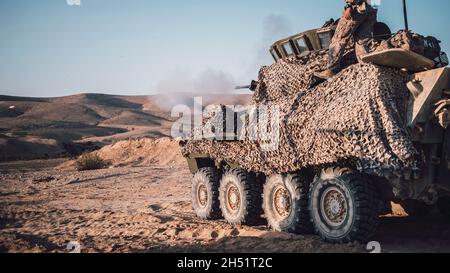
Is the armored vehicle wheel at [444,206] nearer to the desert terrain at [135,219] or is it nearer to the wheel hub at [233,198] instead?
the desert terrain at [135,219]

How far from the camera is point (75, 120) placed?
76750 millimetres

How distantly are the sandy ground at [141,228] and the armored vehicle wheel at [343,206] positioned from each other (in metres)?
0.20

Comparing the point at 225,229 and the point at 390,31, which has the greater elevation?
the point at 390,31

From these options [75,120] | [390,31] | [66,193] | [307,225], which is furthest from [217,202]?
[75,120]

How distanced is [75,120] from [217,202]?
6909 cm

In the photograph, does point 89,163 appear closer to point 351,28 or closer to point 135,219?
point 135,219

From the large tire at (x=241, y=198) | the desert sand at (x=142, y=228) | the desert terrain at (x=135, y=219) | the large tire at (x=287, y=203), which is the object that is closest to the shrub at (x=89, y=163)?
the desert terrain at (x=135, y=219)

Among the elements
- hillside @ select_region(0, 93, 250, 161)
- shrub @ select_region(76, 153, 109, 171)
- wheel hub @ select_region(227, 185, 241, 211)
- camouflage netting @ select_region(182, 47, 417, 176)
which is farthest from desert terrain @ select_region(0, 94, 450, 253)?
hillside @ select_region(0, 93, 250, 161)

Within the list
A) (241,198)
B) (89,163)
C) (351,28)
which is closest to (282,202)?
(241,198)

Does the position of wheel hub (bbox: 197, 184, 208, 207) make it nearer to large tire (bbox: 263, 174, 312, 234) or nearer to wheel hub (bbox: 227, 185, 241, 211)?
wheel hub (bbox: 227, 185, 241, 211)

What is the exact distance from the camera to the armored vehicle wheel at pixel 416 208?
30.2 feet

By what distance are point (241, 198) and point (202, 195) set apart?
1822 millimetres

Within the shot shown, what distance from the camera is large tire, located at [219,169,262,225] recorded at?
31.9ft
